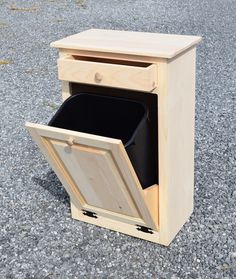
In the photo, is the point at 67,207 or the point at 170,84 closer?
the point at 170,84

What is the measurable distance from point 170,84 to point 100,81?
315 millimetres

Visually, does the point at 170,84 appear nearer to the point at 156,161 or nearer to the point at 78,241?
the point at 156,161

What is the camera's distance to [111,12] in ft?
25.0

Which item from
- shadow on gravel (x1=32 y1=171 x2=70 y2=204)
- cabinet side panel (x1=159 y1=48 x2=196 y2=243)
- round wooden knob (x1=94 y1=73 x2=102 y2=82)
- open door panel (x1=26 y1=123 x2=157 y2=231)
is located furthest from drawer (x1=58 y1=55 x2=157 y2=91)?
shadow on gravel (x1=32 y1=171 x2=70 y2=204)

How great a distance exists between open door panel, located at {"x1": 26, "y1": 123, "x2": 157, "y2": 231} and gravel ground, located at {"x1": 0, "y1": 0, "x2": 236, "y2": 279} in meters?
0.17

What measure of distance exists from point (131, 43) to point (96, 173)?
0.62m

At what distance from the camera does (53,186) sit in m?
3.36

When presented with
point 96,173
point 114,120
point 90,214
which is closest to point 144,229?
point 90,214

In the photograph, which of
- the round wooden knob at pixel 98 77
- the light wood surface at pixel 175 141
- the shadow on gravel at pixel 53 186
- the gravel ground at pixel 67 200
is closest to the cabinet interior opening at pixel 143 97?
the light wood surface at pixel 175 141

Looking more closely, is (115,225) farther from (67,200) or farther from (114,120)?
(114,120)

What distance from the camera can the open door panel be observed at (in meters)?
2.37

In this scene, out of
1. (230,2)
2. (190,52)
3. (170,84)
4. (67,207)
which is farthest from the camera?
(230,2)

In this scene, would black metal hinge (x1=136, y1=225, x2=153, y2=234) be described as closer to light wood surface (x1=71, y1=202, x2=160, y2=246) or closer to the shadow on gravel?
light wood surface (x1=71, y1=202, x2=160, y2=246)

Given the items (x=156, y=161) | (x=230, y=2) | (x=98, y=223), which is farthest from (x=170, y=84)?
(x=230, y=2)
